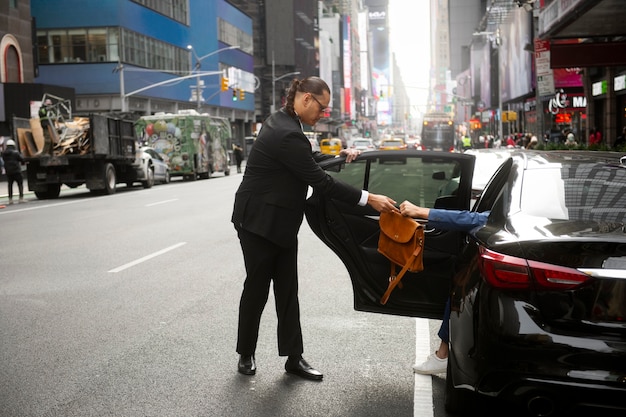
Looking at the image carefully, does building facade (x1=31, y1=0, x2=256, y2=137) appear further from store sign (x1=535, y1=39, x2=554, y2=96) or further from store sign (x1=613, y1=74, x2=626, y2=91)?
store sign (x1=535, y1=39, x2=554, y2=96)

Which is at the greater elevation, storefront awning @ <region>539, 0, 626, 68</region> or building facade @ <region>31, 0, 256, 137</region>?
building facade @ <region>31, 0, 256, 137</region>

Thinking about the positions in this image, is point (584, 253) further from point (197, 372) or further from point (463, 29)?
point (463, 29)

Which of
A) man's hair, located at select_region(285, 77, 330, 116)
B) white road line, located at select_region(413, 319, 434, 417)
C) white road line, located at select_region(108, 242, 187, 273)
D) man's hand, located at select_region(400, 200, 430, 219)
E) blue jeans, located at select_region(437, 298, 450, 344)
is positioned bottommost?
white road line, located at select_region(413, 319, 434, 417)

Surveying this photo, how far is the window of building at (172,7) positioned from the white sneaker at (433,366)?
52060 mm

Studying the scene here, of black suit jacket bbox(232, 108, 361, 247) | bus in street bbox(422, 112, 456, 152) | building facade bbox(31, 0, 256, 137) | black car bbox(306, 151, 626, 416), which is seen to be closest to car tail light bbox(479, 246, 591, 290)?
black car bbox(306, 151, 626, 416)

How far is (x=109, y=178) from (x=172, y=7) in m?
38.3

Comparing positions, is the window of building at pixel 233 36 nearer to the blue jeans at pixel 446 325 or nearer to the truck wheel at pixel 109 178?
the truck wheel at pixel 109 178

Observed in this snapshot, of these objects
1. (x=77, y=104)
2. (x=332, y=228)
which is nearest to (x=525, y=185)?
(x=332, y=228)

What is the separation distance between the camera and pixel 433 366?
5262mm

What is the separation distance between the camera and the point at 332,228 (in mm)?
5219

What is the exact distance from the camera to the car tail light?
351 centimetres

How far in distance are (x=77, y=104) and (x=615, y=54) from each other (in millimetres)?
38805

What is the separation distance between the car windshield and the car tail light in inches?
17.0

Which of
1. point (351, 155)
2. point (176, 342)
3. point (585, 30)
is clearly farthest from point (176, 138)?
point (351, 155)
